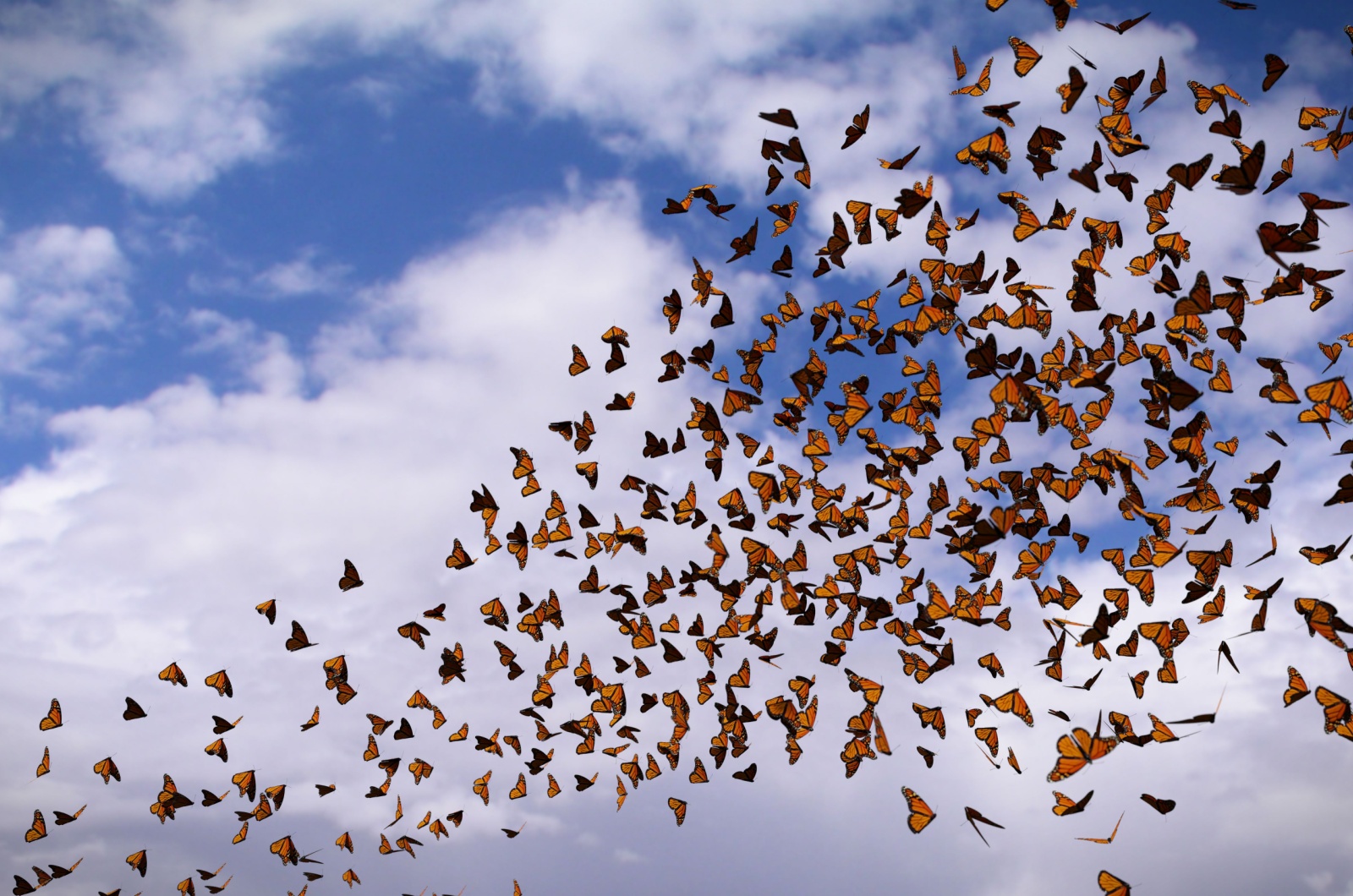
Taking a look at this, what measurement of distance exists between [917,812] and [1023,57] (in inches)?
793

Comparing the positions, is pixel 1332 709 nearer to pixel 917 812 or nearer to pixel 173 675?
pixel 917 812

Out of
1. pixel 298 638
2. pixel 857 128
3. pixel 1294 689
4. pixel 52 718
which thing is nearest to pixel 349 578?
pixel 298 638

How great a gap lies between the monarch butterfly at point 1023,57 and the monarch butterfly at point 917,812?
19.4 meters

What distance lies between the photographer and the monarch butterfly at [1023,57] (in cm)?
1966

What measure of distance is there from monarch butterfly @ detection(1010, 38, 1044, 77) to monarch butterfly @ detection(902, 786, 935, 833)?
19398 mm

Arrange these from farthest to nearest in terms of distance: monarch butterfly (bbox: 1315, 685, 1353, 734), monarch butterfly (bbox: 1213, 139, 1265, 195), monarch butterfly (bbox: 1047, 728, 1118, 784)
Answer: monarch butterfly (bbox: 1315, 685, 1353, 734) < monarch butterfly (bbox: 1047, 728, 1118, 784) < monarch butterfly (bbox: 1213, 139, 1265, 195)

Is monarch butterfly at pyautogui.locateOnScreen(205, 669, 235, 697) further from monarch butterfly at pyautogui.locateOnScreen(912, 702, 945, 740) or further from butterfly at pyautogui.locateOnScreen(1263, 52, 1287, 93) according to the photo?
butterfly at pyautogui.locateOnScreen(1263, 52, 1287, 93)

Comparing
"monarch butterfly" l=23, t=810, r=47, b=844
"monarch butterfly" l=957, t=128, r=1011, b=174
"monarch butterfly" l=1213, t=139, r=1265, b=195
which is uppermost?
"monarch butterfly" l=957, t=128, r=1011, b=174

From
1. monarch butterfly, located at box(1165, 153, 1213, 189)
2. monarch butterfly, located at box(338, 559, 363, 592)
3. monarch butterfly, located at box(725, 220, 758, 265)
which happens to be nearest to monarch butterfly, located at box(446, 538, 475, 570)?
monarch butterfly, located at box(338, 559, 363, 592)

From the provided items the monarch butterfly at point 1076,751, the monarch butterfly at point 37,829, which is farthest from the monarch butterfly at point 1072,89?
the monarch butterfly at point 37,829

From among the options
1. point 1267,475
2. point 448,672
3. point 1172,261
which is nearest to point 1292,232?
point 1172,261

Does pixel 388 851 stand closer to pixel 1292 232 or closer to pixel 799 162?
pixel 799 162

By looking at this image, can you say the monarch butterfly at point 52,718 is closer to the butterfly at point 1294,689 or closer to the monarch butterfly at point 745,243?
the monarch butterfly at point 745,243

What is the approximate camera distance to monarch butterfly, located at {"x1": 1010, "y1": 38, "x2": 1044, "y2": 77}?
64.5 feet
